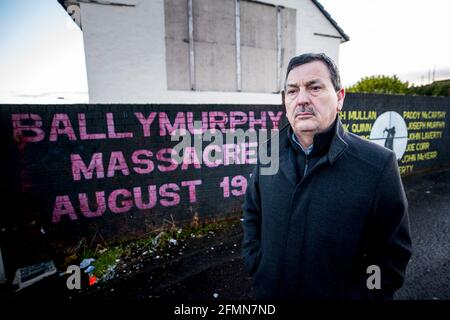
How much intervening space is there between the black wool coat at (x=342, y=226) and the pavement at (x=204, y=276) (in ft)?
5.17

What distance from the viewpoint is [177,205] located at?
4395mm

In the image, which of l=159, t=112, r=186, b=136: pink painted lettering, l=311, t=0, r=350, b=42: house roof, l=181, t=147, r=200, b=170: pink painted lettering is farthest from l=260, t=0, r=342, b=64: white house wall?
l=181, t=147, r=200, b=170: pink painted lettering

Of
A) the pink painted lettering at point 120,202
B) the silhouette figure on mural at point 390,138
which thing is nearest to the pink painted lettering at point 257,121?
the pink painted lettering at point 120,202

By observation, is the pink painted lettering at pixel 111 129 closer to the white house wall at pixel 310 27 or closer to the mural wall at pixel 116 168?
the mural wall at pixel 116 168

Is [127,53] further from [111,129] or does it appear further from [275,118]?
[275,118]

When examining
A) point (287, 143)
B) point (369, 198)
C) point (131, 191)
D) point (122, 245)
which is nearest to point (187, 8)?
point (131, 191)

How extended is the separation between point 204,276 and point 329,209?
7.64 ft

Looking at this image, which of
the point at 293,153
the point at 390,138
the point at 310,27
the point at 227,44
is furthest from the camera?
the point at 310,27

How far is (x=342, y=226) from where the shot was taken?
1297 mm

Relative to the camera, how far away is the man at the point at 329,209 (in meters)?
1.29

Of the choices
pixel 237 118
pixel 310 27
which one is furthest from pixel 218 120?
pixel 310 27

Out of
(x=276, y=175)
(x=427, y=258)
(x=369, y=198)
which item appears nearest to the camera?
(x=369, y=198)
